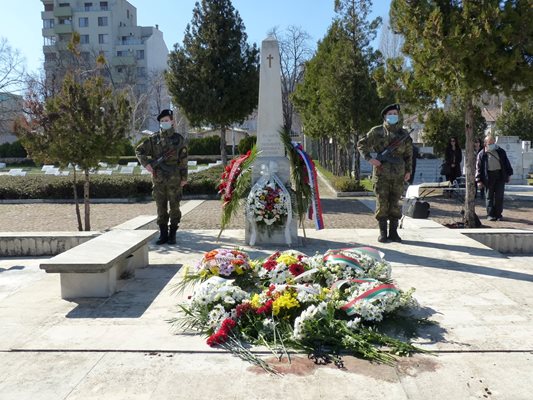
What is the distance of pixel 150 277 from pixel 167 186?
7.15 ft

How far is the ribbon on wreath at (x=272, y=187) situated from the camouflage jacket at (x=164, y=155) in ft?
3.87

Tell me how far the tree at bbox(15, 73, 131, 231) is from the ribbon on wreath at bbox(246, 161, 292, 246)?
4.02 m

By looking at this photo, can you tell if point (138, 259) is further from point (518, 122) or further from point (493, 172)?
point (518, 122)

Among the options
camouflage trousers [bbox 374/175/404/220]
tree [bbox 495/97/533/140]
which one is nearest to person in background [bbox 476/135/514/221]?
camouflage trousers [bbox 374/175/404/220]

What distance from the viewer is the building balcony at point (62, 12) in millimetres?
71938

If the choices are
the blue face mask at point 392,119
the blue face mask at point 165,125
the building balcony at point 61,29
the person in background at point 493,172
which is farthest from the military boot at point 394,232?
the building balcony at point 61,29

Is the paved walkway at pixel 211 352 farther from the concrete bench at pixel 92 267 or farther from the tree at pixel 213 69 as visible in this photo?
the tree at pixel 213 69

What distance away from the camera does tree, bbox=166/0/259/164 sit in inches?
944

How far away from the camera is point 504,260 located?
7.20 m

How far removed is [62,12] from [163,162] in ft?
238

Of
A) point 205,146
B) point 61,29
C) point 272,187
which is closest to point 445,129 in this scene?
point 272,187

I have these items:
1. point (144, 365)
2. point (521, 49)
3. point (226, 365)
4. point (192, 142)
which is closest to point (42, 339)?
point (144, 365)

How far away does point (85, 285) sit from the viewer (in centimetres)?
563

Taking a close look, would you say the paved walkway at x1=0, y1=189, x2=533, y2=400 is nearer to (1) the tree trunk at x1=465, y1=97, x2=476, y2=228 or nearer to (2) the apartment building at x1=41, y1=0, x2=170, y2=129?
(1) the tree trunk at x1=465, y1=97, x2=476, y2=228
